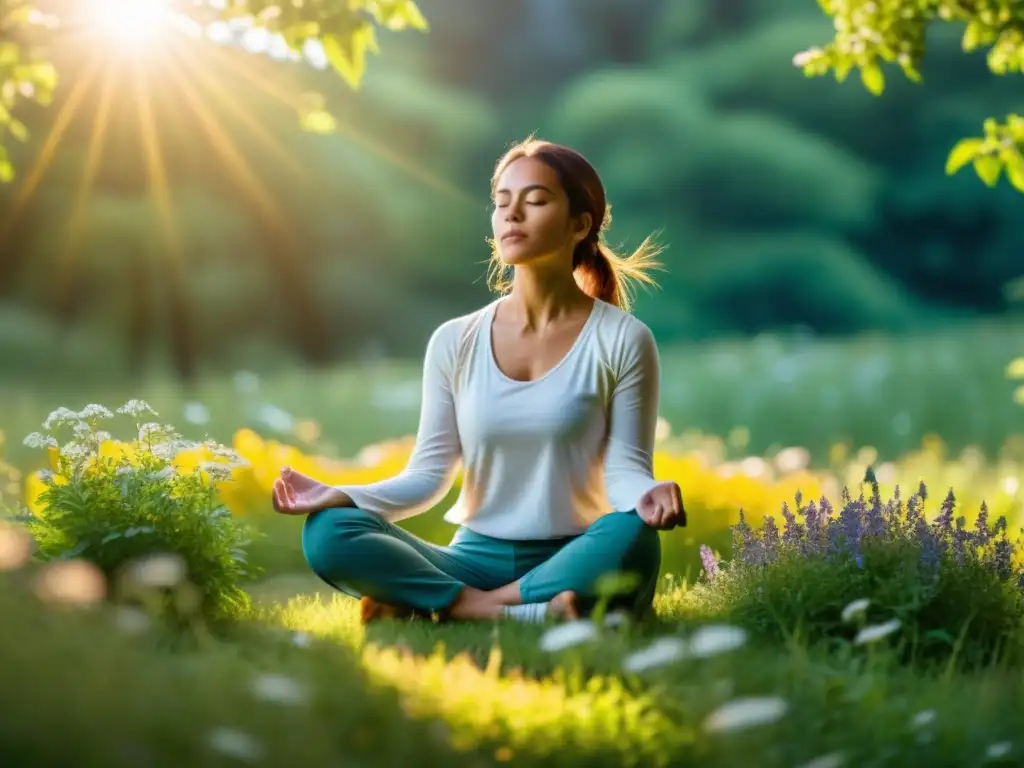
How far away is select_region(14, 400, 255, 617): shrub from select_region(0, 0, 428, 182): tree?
39.0 inches

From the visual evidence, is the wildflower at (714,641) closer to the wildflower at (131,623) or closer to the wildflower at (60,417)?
the wildflower at (131,623)

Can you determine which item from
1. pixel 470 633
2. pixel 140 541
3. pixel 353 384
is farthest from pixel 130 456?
pixel 353 384

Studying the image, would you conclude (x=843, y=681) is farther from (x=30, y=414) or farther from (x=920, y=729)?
(x=30, y=414)

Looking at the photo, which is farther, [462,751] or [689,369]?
[689,369]

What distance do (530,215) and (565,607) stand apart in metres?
1.21

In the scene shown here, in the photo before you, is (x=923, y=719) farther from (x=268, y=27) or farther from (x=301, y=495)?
(x=268, y=27)

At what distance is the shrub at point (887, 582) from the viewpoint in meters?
3.37

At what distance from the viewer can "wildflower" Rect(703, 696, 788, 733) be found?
215cm

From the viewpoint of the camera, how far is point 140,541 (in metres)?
3.41

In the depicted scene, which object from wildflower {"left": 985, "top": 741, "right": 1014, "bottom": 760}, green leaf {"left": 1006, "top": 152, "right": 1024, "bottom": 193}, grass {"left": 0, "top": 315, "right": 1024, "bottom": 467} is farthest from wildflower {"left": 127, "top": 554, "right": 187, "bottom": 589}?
grass {"left": 0, "top": 315, "right": 1024, "bottom": 467}

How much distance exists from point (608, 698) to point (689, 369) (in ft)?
28.5

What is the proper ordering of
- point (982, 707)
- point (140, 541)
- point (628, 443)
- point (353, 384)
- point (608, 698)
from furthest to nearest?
A: point (353, 384) → point (628, 443) → point (140, 541) → point (982, 707) → point (608, 698)

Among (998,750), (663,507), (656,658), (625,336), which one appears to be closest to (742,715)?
(656,658)

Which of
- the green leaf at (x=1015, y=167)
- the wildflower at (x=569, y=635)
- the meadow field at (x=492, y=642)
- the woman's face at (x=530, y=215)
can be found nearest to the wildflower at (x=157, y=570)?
the meadow field at (x=492, y=642)
